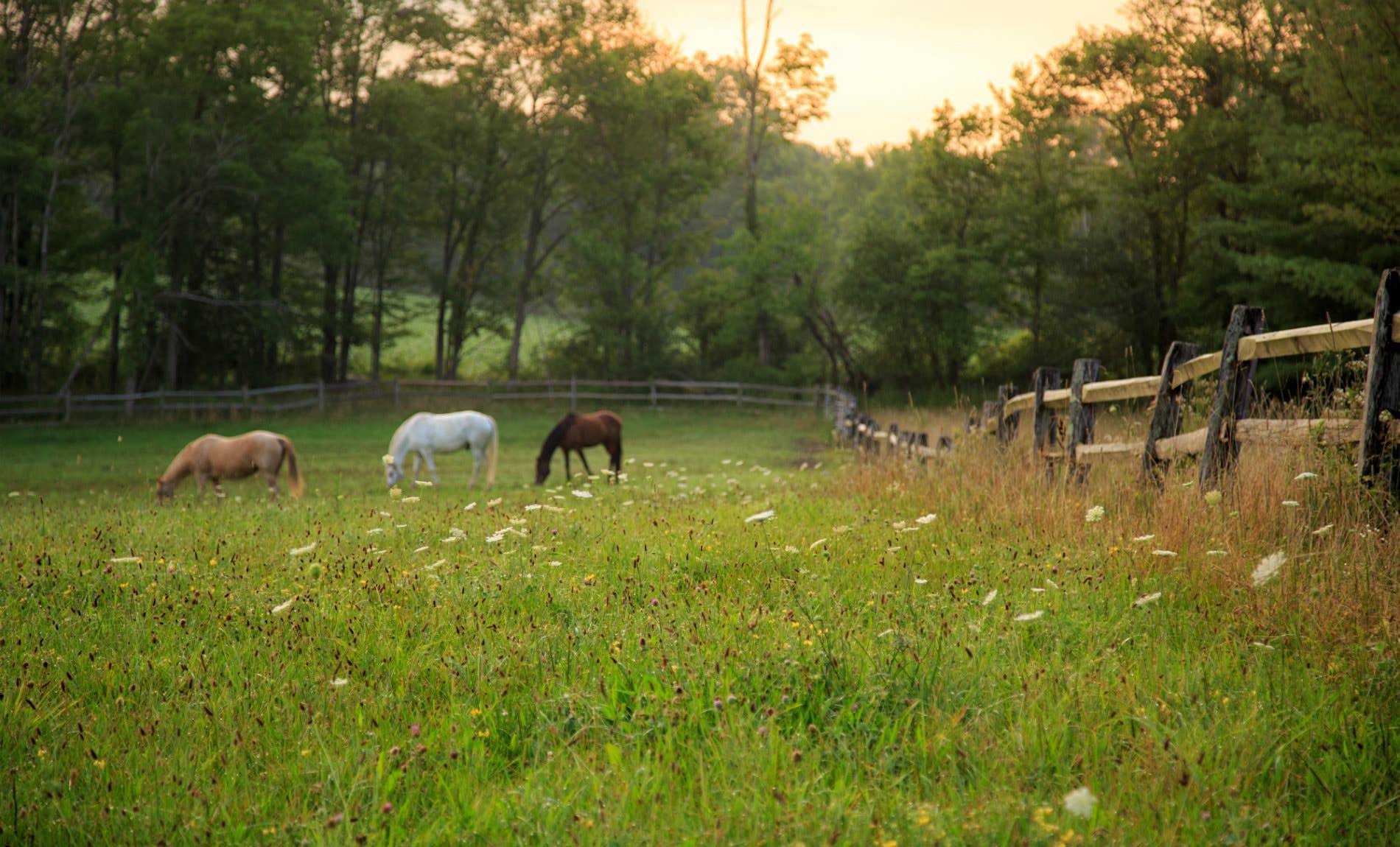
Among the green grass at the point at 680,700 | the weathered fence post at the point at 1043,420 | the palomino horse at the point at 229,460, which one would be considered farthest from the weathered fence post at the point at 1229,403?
the palomino horse at the point at 229,460

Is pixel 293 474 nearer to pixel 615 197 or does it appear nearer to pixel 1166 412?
pixel 1166 412

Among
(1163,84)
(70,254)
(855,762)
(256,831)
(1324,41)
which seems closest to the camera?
(256,831)

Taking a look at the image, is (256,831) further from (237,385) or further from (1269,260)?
(237,385)

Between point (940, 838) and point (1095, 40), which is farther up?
point (1095, 40)

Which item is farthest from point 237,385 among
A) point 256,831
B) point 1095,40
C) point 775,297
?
point 256,831

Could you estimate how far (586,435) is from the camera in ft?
64.5

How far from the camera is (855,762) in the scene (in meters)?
3.40

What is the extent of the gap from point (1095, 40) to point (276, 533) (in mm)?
35329

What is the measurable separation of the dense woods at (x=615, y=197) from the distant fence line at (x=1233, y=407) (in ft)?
60.0

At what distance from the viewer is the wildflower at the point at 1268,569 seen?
4324 mm

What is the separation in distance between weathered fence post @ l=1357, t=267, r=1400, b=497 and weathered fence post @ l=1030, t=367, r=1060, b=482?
3.47 meters

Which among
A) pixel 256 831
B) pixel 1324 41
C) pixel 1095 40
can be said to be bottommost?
pixel 256 831

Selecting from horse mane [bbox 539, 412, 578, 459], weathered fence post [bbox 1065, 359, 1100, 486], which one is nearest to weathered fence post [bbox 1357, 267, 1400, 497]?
weathered fence post [bbox 1065, 359, 1100, 486]

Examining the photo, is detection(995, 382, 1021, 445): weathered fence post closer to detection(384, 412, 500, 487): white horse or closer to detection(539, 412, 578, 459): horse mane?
detection(539, 412, 578, 459): horse mane
